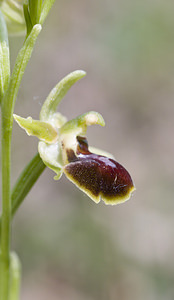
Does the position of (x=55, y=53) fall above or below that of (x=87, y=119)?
below

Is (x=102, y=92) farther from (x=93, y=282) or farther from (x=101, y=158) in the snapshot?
(x=101, y=158)

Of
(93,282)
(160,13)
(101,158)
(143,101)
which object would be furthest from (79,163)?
(160,13)

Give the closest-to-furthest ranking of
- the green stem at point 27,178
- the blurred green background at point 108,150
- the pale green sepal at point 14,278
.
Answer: the green stem at point 27,178
the pale green sepal at point 14,278
the blurred green background at point 108,150

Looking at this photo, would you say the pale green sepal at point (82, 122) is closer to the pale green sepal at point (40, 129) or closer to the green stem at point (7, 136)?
the pale green sepal at point (40, 129)

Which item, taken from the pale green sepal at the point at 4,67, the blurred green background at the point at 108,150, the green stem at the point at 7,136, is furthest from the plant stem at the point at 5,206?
the blurred green background at the point at 108,150

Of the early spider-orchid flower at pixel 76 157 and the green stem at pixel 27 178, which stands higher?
the early spider-orchid flower at pixel 76 157

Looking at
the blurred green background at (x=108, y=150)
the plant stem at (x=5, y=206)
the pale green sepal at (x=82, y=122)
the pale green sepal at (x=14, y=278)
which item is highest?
the pale green sepal at (x=82, y=122)

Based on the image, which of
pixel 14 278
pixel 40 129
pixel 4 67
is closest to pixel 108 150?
pixel 14 278
